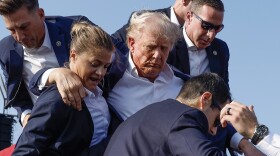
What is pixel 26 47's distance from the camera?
458 cm

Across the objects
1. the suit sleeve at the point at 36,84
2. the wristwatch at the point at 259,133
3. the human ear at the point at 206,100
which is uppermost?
the human ear at the point at 206,100

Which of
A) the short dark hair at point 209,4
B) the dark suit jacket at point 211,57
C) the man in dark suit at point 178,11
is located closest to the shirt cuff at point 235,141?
the dark suit jacket at point 211,57

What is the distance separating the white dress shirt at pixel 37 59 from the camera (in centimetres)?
460

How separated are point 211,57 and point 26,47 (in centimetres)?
142

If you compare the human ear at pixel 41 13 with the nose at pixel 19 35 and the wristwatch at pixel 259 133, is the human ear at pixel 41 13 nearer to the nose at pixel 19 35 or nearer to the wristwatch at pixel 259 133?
the nose at pixel 19 35

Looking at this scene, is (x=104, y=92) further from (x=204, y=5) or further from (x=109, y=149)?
(x=204, y=5)

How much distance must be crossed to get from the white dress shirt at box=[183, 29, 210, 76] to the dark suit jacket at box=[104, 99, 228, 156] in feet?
5.20

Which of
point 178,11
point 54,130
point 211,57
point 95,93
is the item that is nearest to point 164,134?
point 54,130

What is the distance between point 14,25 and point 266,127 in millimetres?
1751

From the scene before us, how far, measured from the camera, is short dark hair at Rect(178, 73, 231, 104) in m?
3.79

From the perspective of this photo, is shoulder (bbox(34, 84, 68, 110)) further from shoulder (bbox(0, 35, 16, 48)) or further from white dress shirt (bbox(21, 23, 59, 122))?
shoulder (bbox(0, 35, 16, 48))

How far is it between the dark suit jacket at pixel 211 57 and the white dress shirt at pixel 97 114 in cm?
107

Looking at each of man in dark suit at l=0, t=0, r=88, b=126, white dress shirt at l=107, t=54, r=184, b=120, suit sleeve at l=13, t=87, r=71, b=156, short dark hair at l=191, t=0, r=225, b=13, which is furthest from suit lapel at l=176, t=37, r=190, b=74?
suit sleeve at l=13, t=87, r=71, b=156

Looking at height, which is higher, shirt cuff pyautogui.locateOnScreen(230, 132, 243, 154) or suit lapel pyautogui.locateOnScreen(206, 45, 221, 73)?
suit lapel pyautogui.locateOnScreen(206, 45, 221, 73)
